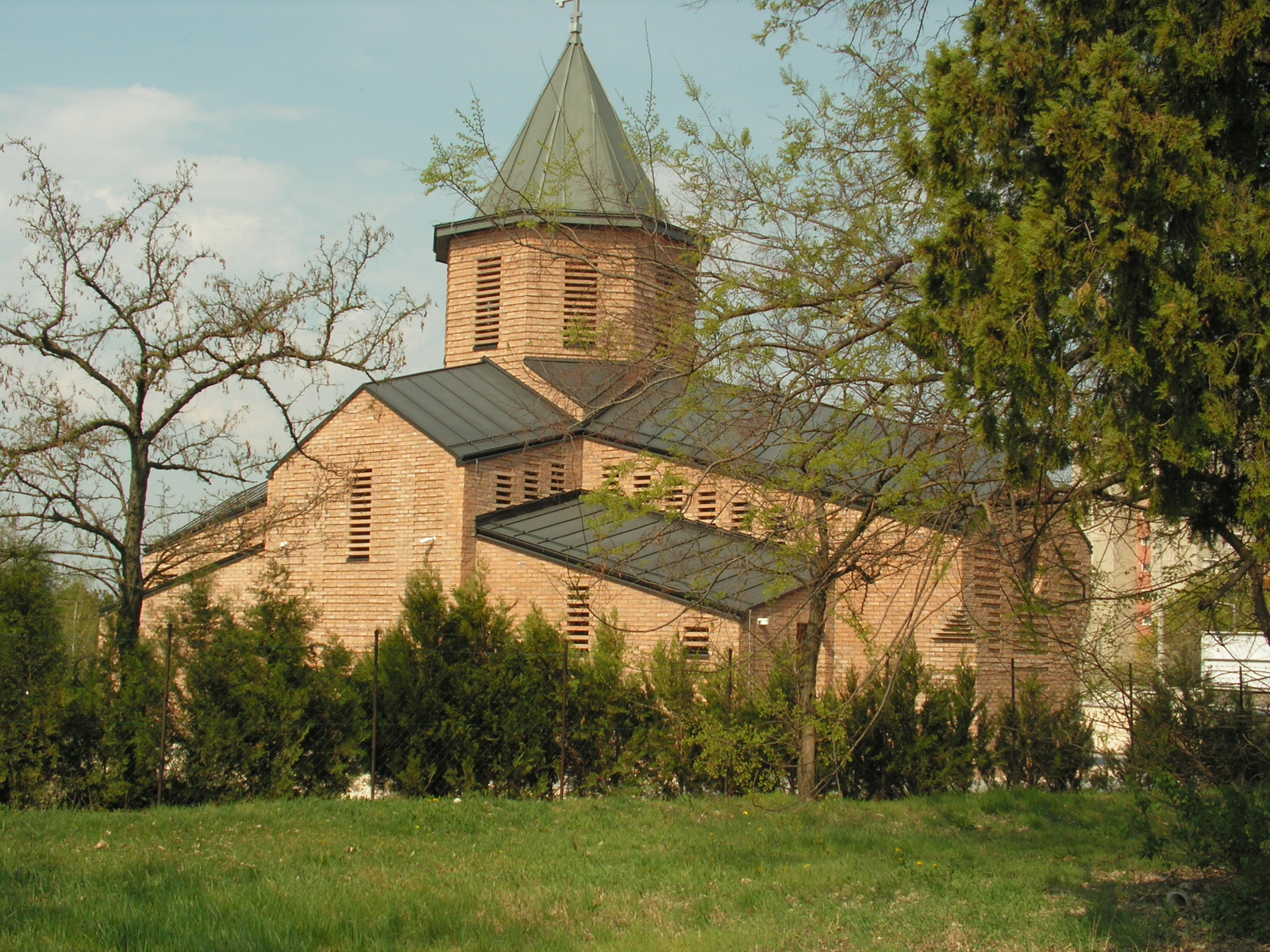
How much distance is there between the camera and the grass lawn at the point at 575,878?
6.77m

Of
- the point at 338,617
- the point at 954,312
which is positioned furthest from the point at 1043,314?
the point at 338,617

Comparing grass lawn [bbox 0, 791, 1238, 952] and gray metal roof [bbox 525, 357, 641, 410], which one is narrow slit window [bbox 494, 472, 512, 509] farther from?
gray metal roof [bbox 525, 357, 641, 410]

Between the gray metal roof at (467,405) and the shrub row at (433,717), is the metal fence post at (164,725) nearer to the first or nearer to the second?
the shrub row at (433,717)

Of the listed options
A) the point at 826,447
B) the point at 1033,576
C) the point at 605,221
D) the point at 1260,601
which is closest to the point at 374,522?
the point at 605,221

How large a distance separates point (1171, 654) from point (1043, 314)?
34.3 ft

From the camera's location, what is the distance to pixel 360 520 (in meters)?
21.0

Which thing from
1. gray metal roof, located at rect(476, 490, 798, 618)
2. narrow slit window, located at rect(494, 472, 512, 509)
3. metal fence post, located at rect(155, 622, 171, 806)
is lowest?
metal fence post, located at rect(155, 622, 171, 806)

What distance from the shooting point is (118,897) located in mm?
7191

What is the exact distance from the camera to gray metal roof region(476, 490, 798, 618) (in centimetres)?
951

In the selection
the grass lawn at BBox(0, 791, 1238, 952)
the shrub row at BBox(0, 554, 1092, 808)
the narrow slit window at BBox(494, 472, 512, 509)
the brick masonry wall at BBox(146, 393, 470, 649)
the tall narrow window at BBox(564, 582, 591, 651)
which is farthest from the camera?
the narrow slit window at BBox(494, 472, 512, 509)

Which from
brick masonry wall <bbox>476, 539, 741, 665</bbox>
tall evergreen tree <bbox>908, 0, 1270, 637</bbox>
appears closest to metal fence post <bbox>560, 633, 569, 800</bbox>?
brick masonry wall <bbox>476, 539, 741, 665</bbox>

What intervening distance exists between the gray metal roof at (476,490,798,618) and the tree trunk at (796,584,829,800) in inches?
17.2

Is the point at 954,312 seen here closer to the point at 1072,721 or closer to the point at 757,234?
the point at 757,234

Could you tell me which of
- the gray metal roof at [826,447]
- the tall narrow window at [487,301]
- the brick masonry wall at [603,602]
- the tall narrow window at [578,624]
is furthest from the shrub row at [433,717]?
the tall narrow window at [487,301]
